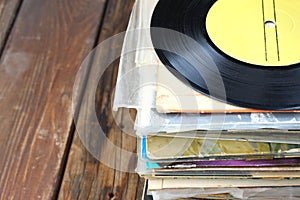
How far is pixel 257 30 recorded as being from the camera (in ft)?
2.31

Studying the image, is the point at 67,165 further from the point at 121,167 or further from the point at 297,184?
the point at 297,184

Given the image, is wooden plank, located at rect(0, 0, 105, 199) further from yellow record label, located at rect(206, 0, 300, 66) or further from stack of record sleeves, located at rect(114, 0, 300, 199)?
yellow record label, located at rect(206, 0, 300, 66)

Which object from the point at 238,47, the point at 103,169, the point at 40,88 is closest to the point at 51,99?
the point at 40,88

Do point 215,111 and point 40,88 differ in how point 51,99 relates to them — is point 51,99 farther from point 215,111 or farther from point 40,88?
point 215,111

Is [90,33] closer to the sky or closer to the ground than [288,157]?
closer to the sky

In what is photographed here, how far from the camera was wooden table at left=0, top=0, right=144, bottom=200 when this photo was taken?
0.85 m

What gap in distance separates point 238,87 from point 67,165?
35 centimetres

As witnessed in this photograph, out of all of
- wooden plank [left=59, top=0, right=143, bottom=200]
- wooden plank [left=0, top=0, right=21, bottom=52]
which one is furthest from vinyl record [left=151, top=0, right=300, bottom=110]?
wooden plank [left=0, top=0, right=21, bottom=52]

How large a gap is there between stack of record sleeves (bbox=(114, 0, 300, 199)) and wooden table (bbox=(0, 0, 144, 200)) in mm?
159

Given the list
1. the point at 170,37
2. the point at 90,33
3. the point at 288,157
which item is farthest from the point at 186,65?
the point at 90,33

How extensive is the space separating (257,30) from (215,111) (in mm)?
147

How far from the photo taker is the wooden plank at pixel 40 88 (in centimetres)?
86

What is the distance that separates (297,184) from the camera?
71 centimetres

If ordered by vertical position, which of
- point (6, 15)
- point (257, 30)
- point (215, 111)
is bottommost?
point (215, 111)
